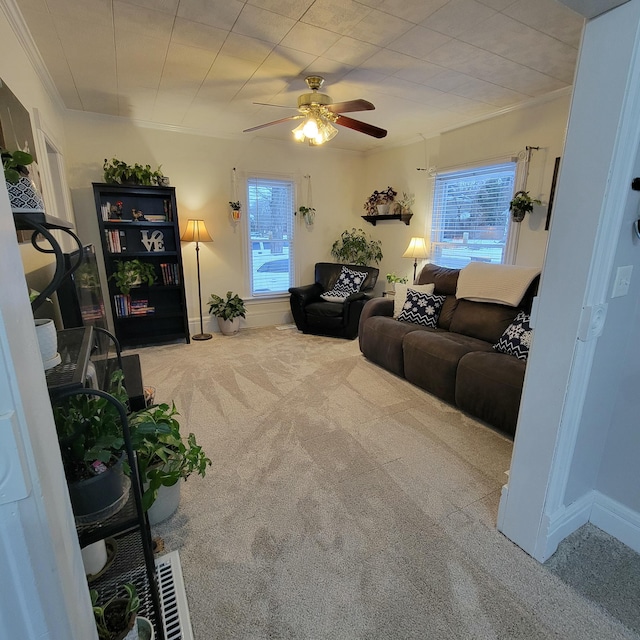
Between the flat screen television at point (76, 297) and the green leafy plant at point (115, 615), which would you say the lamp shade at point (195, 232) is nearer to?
the flat screen television at point (76, 297)

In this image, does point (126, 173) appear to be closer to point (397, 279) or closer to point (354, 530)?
point (397, 279)

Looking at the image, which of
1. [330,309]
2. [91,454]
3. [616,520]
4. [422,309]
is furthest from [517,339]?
[91,454]

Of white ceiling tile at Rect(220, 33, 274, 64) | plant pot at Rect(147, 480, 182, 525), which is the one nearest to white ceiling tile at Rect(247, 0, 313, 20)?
white ceiling tile at Rect(220, 33, 274, 64)

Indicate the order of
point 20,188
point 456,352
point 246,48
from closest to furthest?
point 20,188 → point 246,48 → point 456,352

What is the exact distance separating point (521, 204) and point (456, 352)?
5.33ft

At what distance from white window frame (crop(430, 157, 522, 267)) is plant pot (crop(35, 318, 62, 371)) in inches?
144

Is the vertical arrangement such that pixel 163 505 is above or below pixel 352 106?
below

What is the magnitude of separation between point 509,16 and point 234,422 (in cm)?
293

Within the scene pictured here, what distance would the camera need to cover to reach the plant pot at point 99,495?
958 mm

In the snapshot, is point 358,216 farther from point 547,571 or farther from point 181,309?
point 547,571

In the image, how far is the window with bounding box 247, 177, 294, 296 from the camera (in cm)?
464

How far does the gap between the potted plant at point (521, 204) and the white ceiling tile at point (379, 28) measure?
1860 millimetres

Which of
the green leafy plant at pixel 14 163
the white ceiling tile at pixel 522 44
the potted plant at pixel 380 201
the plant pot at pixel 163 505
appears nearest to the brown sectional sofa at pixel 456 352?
the potted plant at pixel 380 201

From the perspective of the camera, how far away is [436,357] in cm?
277
